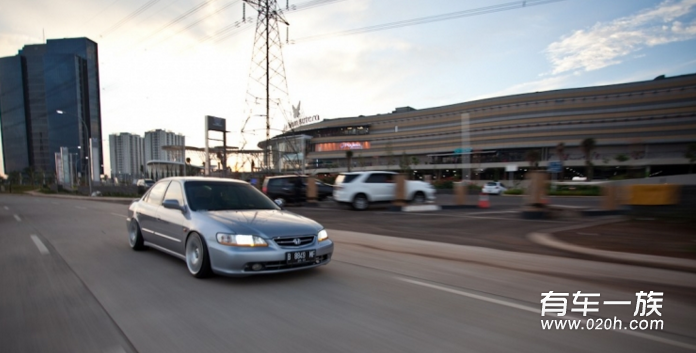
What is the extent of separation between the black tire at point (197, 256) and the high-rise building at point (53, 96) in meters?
74.2

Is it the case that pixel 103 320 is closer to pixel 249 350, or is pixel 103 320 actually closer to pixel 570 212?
pixel 249 350

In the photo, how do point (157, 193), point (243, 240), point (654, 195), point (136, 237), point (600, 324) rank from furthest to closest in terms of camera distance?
point (654, 195) < point (136, 237) < point (157, 193) < point (243, 240) < point (600, 324)

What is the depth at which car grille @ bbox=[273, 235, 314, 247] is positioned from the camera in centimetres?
462

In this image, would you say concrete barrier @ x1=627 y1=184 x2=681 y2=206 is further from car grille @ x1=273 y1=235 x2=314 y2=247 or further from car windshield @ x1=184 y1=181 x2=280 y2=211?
car windshield @ x1=184 y1=181 x2=280 y2=211

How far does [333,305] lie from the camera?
401cm

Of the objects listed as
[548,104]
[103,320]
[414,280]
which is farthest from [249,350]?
[548,104]

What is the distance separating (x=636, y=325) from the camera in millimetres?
3533

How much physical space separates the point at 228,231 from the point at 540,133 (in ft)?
248

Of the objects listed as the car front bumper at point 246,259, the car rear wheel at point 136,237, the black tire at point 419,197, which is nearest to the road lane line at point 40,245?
A: the car rear wheel at point 136,237

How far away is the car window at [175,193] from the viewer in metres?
5.77

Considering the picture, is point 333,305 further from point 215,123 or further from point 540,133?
point 540,133

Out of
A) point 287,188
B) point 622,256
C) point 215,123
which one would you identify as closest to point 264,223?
point 622,256

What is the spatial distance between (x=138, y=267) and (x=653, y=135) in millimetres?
79614

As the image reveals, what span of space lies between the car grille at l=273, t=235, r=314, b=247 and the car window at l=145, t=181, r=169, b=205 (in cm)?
303
